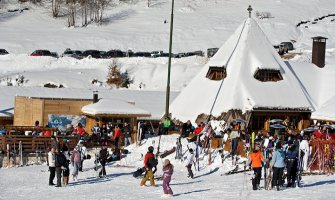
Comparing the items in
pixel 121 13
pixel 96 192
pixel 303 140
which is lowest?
pixel 96 192

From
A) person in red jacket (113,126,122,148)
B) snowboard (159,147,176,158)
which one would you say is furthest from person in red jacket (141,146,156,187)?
person in red jacket (113,126,122,148)

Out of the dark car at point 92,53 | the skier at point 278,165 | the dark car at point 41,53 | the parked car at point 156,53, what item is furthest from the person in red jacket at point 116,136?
the parked car at point 156,53

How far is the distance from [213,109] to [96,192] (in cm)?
1441

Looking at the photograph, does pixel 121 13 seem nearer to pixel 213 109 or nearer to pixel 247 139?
pixel 213 109

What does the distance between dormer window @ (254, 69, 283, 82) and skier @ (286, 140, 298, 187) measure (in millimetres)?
16388

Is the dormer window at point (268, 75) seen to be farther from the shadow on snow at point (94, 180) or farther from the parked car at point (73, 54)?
the parked car at point (73, 54)

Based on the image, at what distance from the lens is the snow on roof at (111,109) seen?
119ft

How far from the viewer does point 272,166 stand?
22.7m

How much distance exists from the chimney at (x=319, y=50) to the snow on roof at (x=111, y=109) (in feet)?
43.1

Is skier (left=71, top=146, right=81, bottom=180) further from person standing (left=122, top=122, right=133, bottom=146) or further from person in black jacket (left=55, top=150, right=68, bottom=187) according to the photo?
person standing (left=122, top=122, right=133, bottom=146)

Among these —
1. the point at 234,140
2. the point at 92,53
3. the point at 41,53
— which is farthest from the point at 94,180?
the point at 92,53

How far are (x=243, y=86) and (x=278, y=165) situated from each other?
16.0 meters

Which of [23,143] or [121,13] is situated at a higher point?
[121,13]

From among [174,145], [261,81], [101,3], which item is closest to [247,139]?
[174,145]
